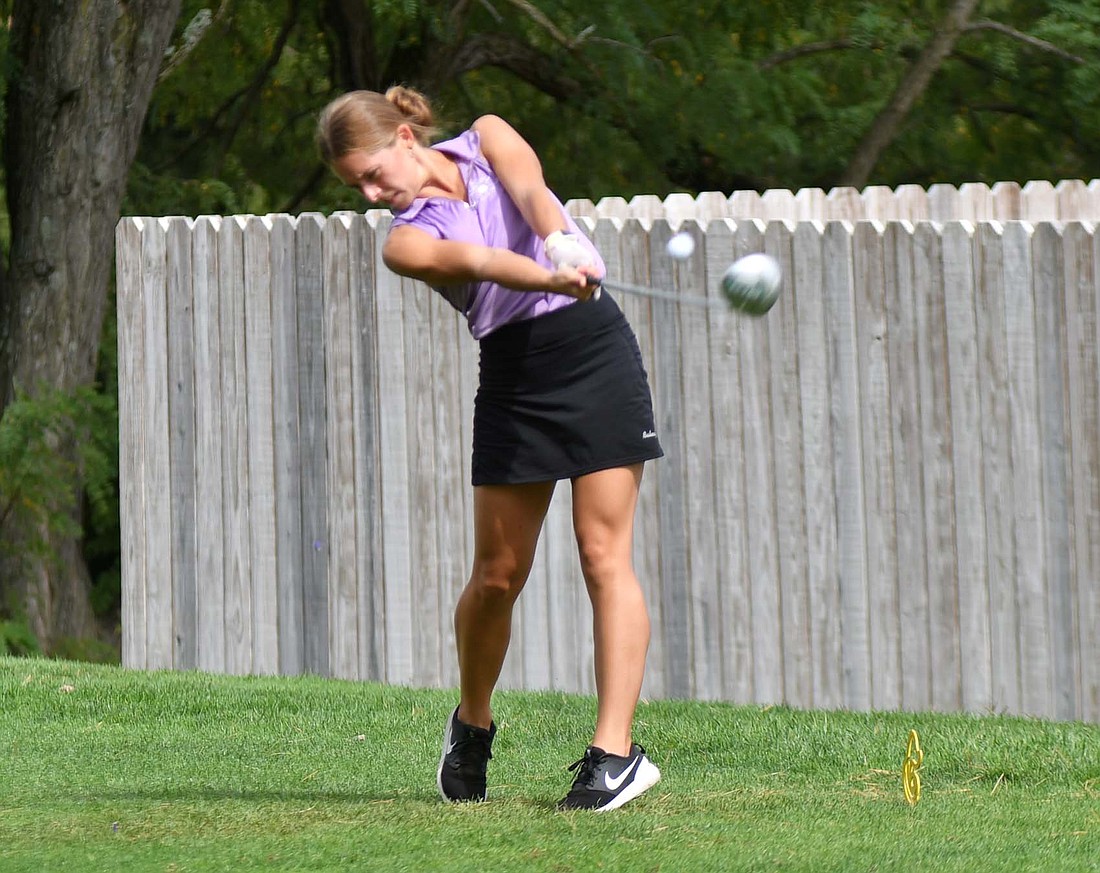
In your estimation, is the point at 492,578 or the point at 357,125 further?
the point at 492,578

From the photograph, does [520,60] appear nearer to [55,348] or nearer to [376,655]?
[55,348]


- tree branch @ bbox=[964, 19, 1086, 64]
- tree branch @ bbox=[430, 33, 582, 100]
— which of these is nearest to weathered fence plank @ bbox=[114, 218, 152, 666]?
tree branch @ bbox=[430, 33, 582, 100]

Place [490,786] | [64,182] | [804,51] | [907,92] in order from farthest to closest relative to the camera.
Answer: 1. [804,51]
2. [907,92]
3. [64,182]
4. [490,786]

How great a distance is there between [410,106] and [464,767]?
1556 mm

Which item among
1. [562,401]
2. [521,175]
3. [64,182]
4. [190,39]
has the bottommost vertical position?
[562,401]

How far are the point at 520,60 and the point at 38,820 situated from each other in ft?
29.4

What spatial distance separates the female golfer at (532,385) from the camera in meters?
3.88

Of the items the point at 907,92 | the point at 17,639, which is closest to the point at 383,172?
the point at 17,639

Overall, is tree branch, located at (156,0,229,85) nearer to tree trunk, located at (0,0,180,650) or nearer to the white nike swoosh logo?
tree trunk, located at (0,0,180,650)

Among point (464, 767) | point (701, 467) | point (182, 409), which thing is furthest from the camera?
point (182, 409)

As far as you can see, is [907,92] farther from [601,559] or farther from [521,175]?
[601,559]

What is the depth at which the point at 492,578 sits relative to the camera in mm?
4047

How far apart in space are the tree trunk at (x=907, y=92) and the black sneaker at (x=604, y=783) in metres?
8.91

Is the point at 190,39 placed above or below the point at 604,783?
above
